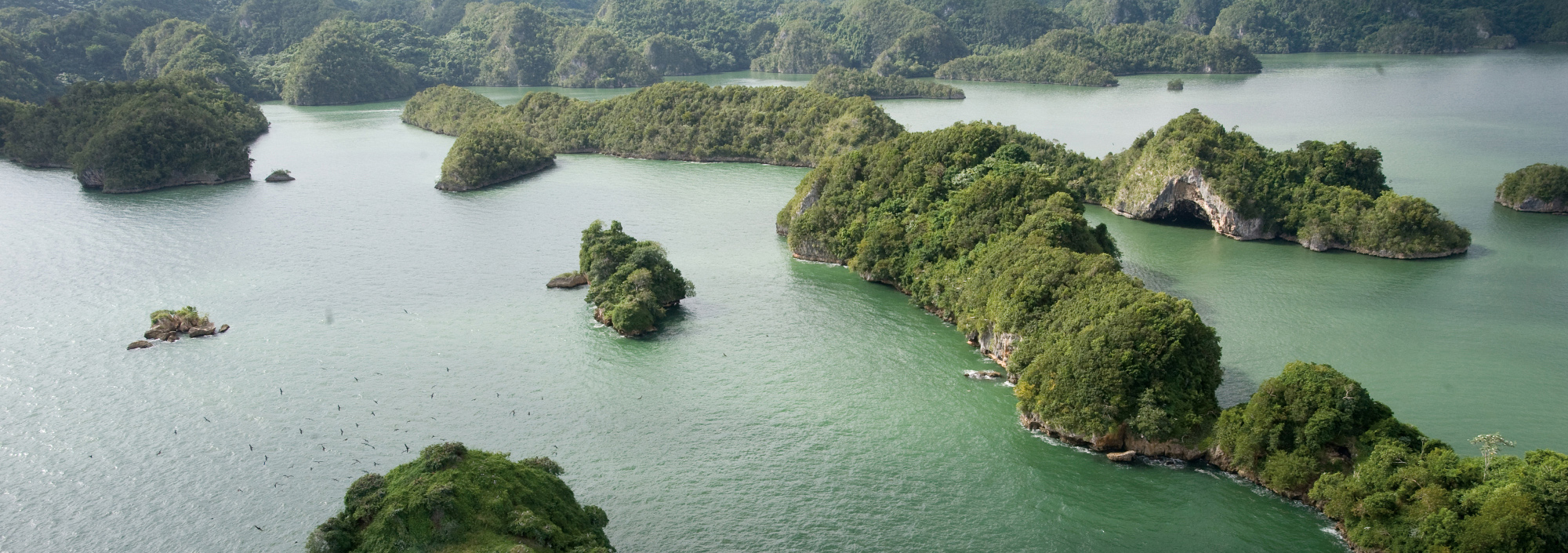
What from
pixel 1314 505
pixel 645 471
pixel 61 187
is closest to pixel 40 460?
pixel 645 471

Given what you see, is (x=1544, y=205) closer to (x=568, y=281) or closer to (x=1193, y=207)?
(x=1193, y=207)

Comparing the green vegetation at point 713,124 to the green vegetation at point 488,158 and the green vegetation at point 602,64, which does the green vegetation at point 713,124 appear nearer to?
the green vegetation at point 488,158

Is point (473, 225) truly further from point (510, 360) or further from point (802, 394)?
point (802, 394)

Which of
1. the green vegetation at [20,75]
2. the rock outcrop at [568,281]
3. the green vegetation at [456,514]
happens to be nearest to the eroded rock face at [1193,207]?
the rock outcrop at [568,281]

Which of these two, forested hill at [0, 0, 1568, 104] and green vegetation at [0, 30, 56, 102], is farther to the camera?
forested hill at [0, 0, 1568, 104]

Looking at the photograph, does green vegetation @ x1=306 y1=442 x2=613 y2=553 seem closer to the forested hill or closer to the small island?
the small island

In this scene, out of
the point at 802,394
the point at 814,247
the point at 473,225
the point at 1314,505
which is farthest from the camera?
the point at 473,225

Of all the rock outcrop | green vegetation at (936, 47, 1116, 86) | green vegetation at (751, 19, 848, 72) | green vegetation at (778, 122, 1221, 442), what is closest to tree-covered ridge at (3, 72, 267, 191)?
the rock outcrop
